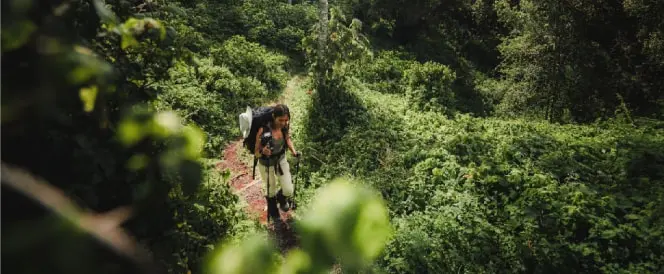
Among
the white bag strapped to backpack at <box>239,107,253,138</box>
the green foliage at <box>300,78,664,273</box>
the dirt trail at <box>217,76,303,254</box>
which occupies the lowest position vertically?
the dirt trail at <box>217,76,303,254</box>

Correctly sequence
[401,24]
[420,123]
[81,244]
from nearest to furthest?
[81,244]
[420,123]
[401,24]

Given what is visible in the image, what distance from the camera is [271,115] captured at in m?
6.42

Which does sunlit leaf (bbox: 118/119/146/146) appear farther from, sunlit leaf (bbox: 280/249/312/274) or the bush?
the bush

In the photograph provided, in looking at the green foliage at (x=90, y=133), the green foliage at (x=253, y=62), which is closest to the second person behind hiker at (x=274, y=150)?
the green foliage at (x=90, y=133)

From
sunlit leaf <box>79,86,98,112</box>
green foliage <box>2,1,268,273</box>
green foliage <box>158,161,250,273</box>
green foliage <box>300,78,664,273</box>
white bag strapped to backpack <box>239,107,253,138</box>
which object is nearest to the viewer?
green foliage <box>2,1,268,273</box>

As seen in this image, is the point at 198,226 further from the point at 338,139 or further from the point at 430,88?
the point at 430,88

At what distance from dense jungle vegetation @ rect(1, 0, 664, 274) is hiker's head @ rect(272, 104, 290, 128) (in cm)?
111

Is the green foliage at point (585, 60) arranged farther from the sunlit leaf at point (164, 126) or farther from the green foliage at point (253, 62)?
the sunlit leaf at point (164, 126)

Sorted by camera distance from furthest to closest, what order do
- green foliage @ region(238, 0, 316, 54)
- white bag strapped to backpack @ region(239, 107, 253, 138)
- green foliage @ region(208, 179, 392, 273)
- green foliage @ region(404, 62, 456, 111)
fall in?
green foliage @ region(238, 0, 316, 54)
green foliage @ region(404, 62, 456, 111)
white bag strapped to backpack @ region(239, 107, 253, 138)
green foliage @ region(208, 179, 392, 273)

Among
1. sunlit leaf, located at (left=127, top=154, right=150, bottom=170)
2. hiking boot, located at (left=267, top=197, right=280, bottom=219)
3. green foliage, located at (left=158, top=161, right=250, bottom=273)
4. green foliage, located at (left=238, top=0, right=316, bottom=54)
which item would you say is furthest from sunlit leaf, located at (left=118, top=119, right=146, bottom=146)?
green foliage, located at (left=238, top=0, right=316, bottom=54)

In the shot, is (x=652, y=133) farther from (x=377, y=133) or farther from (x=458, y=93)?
(x=458, y=93)

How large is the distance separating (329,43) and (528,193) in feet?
23.9

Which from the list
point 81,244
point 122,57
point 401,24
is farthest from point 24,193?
point 401,24

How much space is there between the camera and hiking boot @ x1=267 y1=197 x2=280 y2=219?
712 cm
